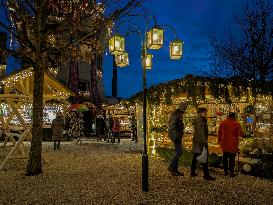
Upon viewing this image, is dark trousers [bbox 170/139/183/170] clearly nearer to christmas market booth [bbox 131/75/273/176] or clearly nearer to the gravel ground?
the gravel ground

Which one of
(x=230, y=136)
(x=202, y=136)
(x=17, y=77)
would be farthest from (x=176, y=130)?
(x=17, y=77)

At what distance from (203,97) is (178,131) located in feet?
7.27

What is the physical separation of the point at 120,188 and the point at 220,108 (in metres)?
8.51

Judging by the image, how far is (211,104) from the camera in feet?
54.5

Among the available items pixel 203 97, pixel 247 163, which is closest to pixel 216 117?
pixel 203 97

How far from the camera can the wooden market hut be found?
1220cm

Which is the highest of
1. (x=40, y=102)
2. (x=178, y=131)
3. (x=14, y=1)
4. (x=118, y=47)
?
(x=14, y=1)

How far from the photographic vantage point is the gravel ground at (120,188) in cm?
765

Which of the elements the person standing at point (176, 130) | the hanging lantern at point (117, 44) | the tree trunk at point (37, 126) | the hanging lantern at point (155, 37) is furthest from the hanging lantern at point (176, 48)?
the tree trunk at point (37, 126)

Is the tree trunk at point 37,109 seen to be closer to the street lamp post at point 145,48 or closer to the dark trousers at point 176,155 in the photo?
the street lamp post at point 145,48

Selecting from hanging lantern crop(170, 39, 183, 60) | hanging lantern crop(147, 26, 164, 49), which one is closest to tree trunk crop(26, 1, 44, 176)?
hanging lantern crop(147, 26, 164, 49)

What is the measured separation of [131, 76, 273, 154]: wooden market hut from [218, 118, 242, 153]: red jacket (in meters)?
1.44

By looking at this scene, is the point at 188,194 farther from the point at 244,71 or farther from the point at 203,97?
the point at 244,71

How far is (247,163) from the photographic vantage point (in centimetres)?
1127
